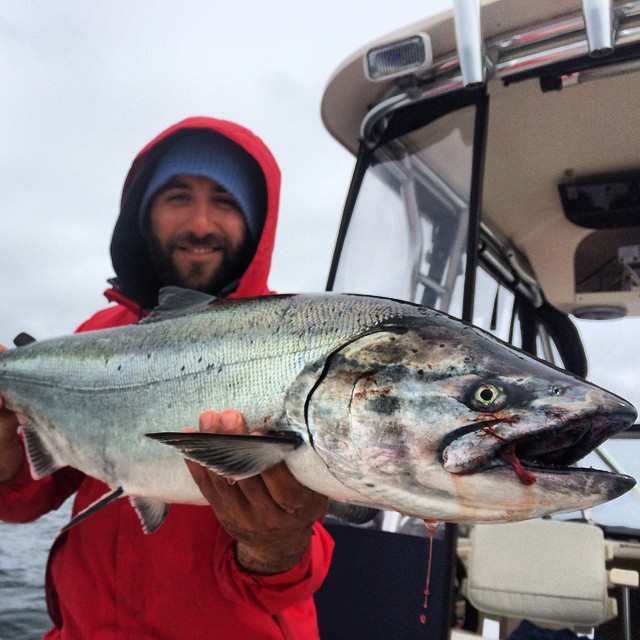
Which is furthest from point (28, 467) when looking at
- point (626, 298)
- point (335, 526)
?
point (626, 298)

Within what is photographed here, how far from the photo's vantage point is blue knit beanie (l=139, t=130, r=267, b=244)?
2879 millimetres

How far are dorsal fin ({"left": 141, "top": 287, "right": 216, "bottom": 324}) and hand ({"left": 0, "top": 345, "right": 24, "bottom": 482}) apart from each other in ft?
2.55

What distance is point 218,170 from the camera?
2.88 metres

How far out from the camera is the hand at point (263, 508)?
1.63 meters

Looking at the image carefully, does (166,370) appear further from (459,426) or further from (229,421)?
(459,426)

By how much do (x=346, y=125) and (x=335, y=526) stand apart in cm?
229

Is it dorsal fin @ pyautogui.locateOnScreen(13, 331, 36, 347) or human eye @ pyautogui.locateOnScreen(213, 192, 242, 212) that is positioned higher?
human eye @ pyautogui.locateOnScreen(213, 192, 242, 212)

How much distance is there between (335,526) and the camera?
120 inches

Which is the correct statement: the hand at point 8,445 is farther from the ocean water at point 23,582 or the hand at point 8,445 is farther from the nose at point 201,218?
the ocean water at point 23,582

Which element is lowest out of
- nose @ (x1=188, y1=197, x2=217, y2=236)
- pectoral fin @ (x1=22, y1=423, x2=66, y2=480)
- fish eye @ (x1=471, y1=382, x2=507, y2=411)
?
pectoral fin @ (x1=22, y1=423, x2=66, y2=480)

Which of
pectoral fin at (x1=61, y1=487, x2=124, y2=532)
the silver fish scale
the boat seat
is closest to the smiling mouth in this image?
the silver fish scale

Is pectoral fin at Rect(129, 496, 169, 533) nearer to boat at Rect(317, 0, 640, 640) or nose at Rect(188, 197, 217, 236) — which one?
boat at Rect(317, 0, 640, 640)

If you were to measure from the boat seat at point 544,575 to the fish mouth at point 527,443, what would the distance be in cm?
323

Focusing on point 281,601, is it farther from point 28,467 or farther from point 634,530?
point 634,530
